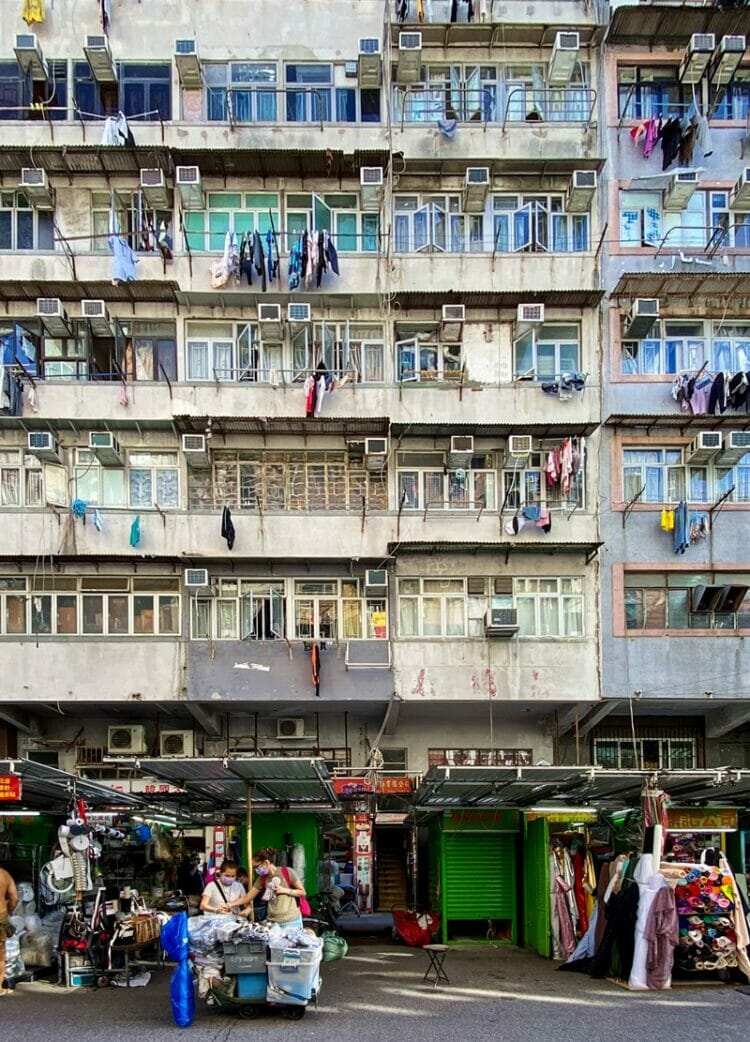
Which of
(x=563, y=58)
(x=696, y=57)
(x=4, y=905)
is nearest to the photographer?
(x=4, y=905)

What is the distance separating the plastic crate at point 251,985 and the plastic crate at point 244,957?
0.09 metres

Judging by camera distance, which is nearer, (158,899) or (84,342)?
(158,899)

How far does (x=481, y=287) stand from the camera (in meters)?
24.8

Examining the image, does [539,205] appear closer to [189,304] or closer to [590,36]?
[590,36]

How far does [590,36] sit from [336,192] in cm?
657

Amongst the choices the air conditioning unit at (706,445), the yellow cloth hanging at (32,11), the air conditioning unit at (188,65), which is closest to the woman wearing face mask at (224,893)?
the air conditioning unit at (706,445)

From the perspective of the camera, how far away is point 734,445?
24094 millimetres

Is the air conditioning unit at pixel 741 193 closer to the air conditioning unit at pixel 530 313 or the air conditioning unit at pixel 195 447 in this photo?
the air conditioning unit at pixel 530 313

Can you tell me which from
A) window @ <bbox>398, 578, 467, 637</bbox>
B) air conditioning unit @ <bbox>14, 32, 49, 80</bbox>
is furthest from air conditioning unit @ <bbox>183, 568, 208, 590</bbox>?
air conditioning unit @ <bbox>14, 32, 49, 80</bbox>

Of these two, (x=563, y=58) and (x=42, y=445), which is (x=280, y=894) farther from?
(x=563, y=58)

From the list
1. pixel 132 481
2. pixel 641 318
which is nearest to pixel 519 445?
pixel 641 318

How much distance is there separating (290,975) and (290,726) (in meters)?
12.8

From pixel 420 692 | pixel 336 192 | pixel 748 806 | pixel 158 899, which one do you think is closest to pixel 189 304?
pixel 336 192

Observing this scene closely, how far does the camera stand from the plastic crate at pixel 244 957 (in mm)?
12922
